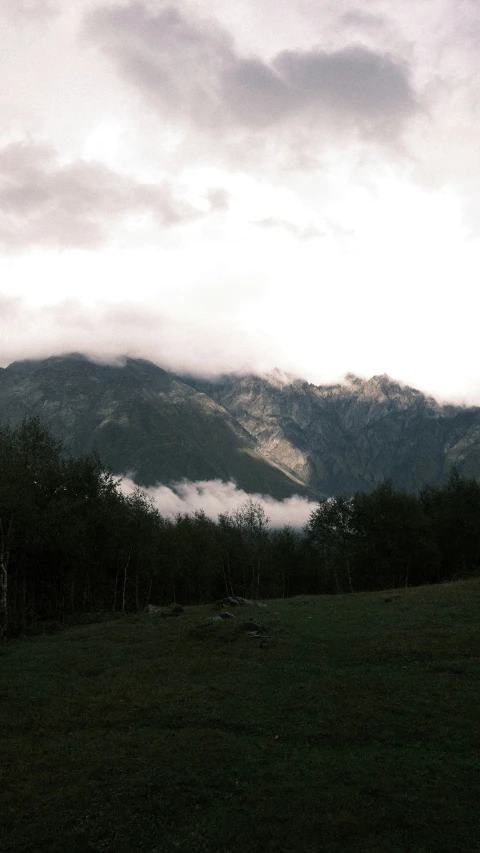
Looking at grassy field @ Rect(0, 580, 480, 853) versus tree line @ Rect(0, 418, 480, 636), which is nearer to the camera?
grassy field @ Rect(0, 580, 480, 853)

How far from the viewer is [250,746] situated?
1942 cm

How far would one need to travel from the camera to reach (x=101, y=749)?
19969 mm

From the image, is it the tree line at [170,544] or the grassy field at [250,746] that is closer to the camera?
the grassy field at [250,746]

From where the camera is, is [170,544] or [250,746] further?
[170,544]

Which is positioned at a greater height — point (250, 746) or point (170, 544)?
point (170, 544)

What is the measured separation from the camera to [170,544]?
3858 inches

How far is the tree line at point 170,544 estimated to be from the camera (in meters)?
58.3

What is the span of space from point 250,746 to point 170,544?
80.6m

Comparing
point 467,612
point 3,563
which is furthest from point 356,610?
point 3,563

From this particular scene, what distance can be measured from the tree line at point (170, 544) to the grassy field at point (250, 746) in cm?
2360

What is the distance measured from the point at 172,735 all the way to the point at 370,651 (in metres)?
16.0

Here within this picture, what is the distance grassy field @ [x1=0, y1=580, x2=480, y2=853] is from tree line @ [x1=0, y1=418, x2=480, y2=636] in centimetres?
2360

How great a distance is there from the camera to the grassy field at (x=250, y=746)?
14.3 m

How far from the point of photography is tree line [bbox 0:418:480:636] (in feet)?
191
